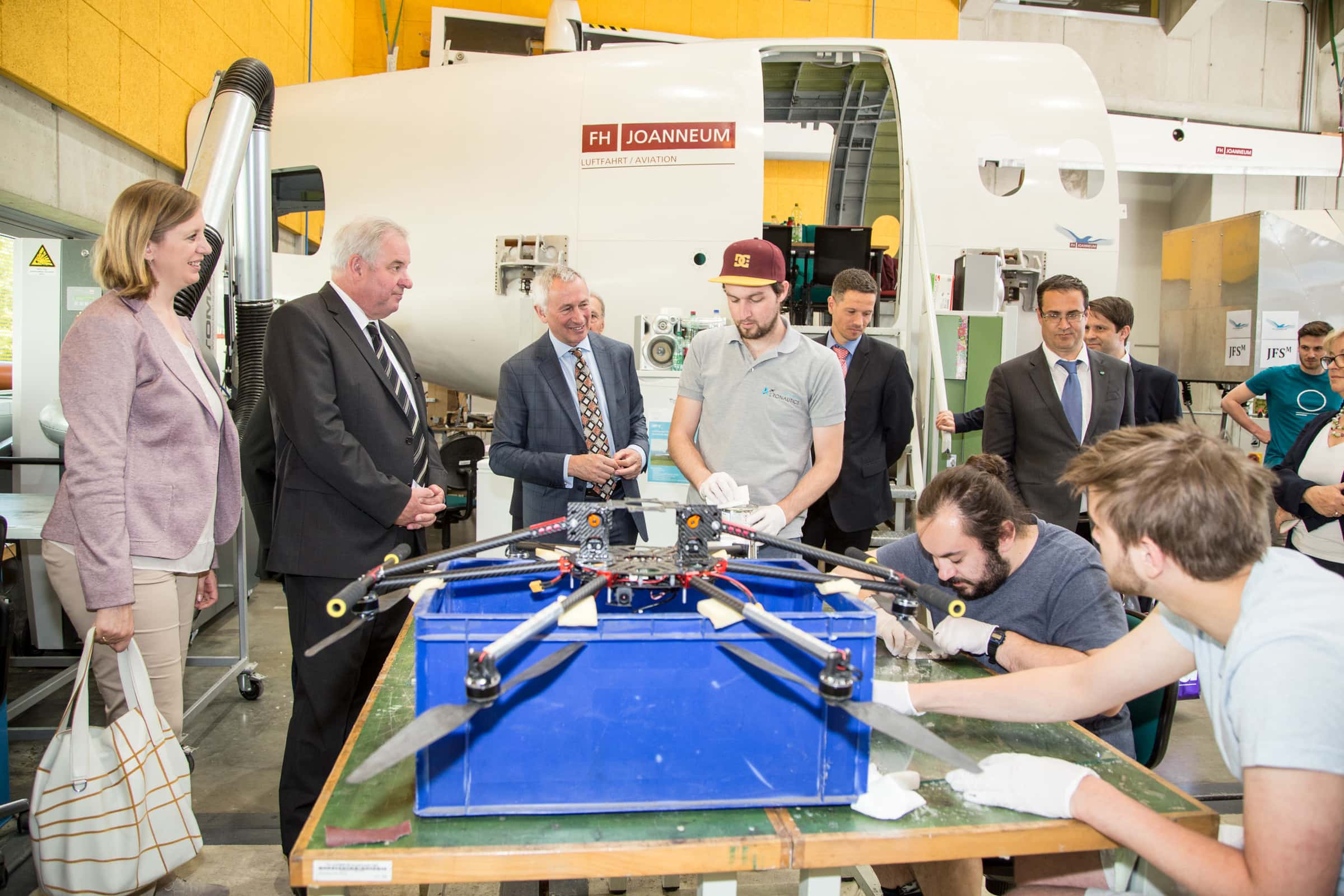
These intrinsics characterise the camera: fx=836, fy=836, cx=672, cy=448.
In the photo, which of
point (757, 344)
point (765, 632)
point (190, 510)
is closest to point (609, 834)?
point (765, 632)

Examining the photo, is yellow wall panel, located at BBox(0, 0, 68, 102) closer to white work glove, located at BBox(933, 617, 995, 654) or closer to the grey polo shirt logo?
the grey polo shirt logo

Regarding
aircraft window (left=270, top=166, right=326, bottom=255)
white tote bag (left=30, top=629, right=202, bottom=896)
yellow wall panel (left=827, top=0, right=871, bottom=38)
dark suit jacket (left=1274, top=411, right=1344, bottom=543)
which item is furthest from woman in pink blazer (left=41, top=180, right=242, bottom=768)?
yellow wall panel (left=827, top=0, right=871, bottom=38)

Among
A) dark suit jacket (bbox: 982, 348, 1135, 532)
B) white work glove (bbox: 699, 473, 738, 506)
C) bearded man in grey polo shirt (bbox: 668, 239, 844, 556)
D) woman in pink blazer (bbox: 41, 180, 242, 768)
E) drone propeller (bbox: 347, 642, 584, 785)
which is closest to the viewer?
drone propeller (bbox: 347, 642, 584, 785)

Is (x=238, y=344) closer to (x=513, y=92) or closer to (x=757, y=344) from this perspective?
(x=513, y=92)

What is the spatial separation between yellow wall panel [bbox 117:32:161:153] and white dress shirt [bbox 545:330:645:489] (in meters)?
3.46

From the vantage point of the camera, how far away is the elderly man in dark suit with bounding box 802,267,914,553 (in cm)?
344

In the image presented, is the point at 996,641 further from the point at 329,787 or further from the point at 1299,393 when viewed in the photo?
the point at 1299,393

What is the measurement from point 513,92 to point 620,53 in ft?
2.18

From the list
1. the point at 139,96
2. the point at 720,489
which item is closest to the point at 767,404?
the point at 720,489

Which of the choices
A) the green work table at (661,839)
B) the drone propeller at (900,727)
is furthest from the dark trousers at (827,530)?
the drone propeller at (900,727)

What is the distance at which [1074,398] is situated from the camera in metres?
3.09

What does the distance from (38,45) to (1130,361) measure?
16.3ft

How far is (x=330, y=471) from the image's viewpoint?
198 centimetres

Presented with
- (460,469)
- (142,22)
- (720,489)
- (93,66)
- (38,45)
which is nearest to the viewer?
(720,489)
